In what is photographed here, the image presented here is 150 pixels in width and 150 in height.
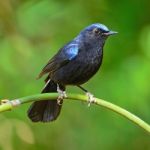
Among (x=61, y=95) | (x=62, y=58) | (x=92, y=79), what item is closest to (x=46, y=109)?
(x=62, y=58)

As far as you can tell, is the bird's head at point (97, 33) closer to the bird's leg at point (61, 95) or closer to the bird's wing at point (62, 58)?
the bird's wing at point (62, 58)

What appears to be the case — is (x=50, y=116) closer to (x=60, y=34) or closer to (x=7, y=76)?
(x=7, y=76)

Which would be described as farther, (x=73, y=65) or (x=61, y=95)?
(x=73, y=65)

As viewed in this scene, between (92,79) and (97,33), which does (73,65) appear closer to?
(97,33)

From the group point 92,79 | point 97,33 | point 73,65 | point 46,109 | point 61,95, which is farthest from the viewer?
point 92,79

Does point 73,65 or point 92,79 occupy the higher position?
point 92,79

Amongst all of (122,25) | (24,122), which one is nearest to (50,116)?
(24,122)
